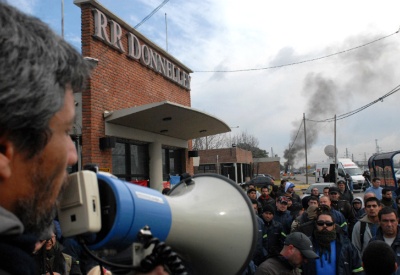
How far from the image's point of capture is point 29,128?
974 millimetres

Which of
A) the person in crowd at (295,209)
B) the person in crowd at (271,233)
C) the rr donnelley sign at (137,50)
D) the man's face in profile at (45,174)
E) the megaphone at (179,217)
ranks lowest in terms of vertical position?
the person in crowd at (271,233)

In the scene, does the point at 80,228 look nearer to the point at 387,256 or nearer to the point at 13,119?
the point at 13,119

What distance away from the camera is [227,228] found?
165cm

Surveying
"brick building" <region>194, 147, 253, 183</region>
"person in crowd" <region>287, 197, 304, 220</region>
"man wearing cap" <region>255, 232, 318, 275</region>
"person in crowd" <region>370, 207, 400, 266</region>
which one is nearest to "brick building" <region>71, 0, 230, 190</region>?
"person in crowd" <region>287, 197, 304, 220</region>

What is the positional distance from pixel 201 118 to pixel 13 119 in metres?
9.38

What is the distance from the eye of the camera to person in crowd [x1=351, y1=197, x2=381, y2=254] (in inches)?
238

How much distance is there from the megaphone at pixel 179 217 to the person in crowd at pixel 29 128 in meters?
0.14

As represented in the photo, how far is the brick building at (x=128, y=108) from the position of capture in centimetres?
832

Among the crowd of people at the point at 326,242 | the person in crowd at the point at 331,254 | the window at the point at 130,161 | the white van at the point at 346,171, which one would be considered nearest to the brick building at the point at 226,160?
the white van at the point at 346,171

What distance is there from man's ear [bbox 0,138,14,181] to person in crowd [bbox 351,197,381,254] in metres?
5.99

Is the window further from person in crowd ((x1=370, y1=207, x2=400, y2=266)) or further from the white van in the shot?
the white van

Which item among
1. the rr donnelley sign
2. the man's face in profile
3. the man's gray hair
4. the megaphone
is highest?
the rr donnelley sign

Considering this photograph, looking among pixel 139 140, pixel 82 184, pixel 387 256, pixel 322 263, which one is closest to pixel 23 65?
pixel 82 184

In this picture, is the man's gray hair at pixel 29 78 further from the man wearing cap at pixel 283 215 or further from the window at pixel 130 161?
the window at pixel 130 161
